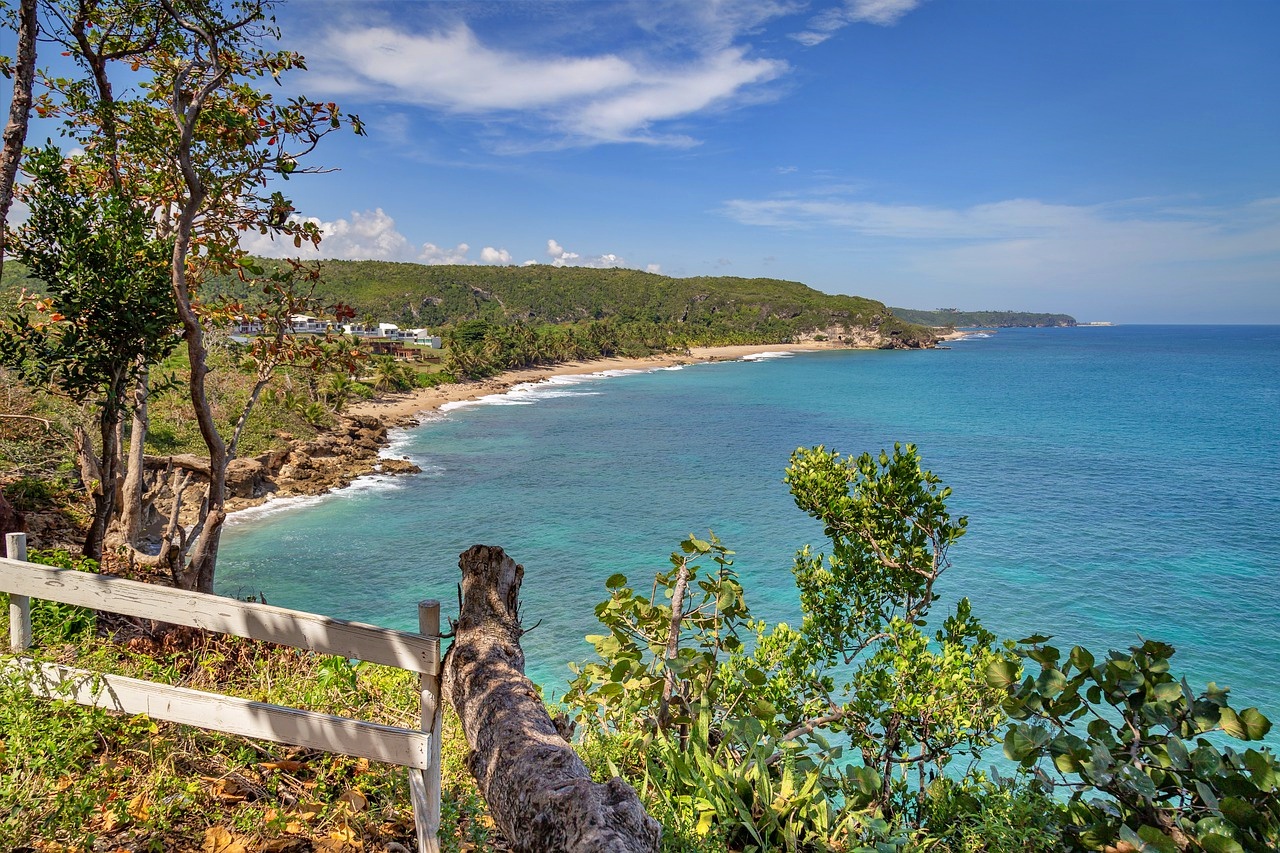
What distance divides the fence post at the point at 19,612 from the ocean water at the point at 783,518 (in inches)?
361

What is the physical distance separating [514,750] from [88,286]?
6369 millimetres

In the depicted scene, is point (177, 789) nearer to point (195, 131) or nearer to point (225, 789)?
point (225, 789)

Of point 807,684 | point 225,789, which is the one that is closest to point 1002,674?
point 807,684

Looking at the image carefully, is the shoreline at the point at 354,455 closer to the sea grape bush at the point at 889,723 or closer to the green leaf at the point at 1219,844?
the sea grape bush at the point at 889,723

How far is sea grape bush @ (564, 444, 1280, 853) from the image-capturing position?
2996 mm

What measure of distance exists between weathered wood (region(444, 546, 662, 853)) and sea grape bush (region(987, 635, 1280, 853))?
73.1 inches

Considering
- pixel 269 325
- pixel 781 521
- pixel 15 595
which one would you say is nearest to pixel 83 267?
pixel 269 325

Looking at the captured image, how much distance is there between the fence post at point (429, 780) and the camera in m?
3.60

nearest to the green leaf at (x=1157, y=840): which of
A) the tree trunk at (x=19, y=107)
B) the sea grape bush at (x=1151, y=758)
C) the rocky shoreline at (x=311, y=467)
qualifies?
the sea grape bush at (x=1151, y=758)

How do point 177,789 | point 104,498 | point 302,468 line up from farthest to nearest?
point 302,468
point 104,498
point 177,789

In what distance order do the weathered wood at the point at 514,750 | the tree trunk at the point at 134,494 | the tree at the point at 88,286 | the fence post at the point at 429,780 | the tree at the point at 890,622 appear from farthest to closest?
the tree trunk at the point at 134,494 → the tree at the point at 88,286 → the tree at the point at 890,622 → the fence post at the point at 429,780 → the weathered wood at the point at 514,750

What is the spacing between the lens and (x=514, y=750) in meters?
3.39

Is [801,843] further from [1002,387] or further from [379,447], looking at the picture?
[1002,387]

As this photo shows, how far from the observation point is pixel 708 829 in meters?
3.61
